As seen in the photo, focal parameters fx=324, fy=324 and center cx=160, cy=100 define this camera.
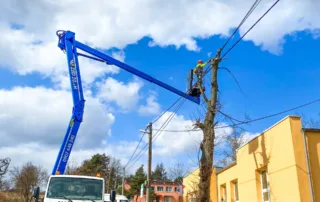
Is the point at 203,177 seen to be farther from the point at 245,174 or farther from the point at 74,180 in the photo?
the point at 74,180

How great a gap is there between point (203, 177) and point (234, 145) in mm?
28621

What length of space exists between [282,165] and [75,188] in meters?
7.18

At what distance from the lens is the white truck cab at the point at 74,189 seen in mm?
9992

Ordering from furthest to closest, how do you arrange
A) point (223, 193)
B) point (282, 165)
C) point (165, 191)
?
point (165, 191) < point (223, 193) < point (282, 165)

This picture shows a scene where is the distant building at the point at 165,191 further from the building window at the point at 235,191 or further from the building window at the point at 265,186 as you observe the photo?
the building window at the point at 265,186

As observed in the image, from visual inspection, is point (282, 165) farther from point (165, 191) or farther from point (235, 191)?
point (165, 191)

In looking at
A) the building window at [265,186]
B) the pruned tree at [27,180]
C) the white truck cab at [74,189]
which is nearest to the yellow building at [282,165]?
the building window at [265,186]

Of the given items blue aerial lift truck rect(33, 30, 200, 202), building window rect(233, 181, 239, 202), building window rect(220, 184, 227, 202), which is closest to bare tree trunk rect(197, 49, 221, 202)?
blue aerial lift truck rect(33, 30, 200, 202)

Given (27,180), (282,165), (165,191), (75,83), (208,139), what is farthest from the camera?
(165,191)

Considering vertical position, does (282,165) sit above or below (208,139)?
below

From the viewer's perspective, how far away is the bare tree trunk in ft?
44.1

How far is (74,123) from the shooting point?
46.5 ft

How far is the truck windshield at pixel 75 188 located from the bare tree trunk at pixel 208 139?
475 cm

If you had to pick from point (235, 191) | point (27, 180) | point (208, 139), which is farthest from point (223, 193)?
point (27, 180)
